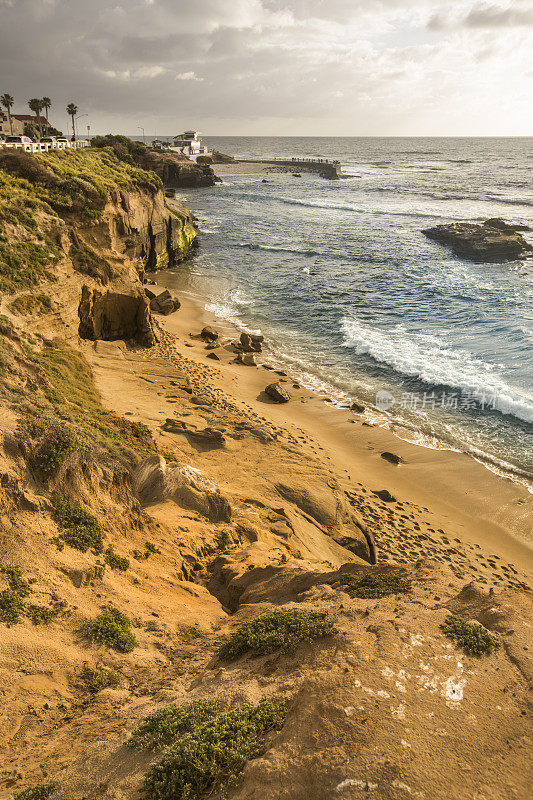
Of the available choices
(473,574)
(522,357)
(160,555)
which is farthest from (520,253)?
(160,555)

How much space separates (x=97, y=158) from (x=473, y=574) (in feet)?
115

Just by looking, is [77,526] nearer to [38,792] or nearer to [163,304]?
[38,792]

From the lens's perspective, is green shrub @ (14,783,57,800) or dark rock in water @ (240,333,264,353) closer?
green shrub @ (14,783,57,800)

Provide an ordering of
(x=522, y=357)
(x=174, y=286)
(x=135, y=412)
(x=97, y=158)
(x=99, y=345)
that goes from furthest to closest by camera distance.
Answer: (x=174, y=286), (x=97, y=158), (x=522, y=357), (x=99, y=345), (x=135, y=412)

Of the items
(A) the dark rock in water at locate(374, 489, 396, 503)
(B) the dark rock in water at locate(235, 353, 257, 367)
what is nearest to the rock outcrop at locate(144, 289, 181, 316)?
(B) the dark rock in water at locate(235, 353, 257, 367)

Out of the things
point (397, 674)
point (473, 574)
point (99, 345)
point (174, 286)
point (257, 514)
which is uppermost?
point (174, 286)

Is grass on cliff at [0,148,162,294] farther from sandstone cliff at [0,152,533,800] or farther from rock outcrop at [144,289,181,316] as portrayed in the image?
rock outcrop at [144,289,181,316]

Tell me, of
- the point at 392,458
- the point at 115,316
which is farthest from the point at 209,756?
the point at 115,316

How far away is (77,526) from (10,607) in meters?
2.17

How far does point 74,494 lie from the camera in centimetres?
1015

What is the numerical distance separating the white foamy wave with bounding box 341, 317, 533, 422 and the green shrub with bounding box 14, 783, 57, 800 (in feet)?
73.7

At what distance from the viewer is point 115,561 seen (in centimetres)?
976

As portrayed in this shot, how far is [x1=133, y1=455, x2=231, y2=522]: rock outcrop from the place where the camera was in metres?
12.4

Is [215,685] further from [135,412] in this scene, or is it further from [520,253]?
[520,253]
